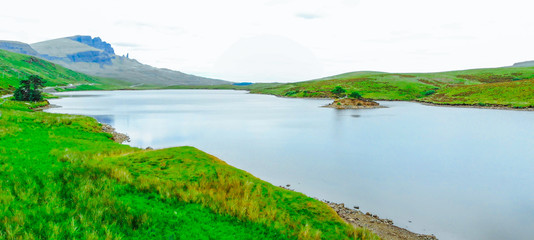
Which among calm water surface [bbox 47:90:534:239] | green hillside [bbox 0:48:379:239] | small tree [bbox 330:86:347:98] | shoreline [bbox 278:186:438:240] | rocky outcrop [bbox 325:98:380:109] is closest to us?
green hillside [bbox 0:48:379:239]

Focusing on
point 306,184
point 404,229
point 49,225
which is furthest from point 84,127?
point 404,229

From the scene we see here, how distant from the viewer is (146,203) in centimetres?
1138

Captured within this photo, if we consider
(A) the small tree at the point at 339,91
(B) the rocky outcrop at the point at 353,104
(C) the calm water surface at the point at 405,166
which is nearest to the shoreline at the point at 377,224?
(C) the calm water surface at the point at 405,166

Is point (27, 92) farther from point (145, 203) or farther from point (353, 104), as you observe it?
A: point (353, 104)

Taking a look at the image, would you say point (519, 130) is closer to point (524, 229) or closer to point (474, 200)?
point (474, 200)

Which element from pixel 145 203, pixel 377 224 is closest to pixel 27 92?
pixel 145 203

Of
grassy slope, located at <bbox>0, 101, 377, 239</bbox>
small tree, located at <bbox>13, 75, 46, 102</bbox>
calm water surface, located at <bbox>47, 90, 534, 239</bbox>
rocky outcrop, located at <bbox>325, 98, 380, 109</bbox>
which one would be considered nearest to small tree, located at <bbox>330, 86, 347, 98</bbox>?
rocky outcrop, located at <bbox>325, 98, 380, 109</bbox>

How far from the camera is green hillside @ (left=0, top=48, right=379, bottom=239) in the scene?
8844mm

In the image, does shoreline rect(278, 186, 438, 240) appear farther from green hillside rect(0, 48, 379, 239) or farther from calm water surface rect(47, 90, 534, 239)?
green hillside rect(0, 48, 379, 239)

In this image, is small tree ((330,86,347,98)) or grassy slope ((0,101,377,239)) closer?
grassy slope ((0,101,377,239))

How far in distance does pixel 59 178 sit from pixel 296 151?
28693 mm

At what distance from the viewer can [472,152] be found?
37.7 meters

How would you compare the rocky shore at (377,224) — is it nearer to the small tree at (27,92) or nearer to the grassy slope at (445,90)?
the small tree at (27,92)

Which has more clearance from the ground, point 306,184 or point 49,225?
point 49,225
